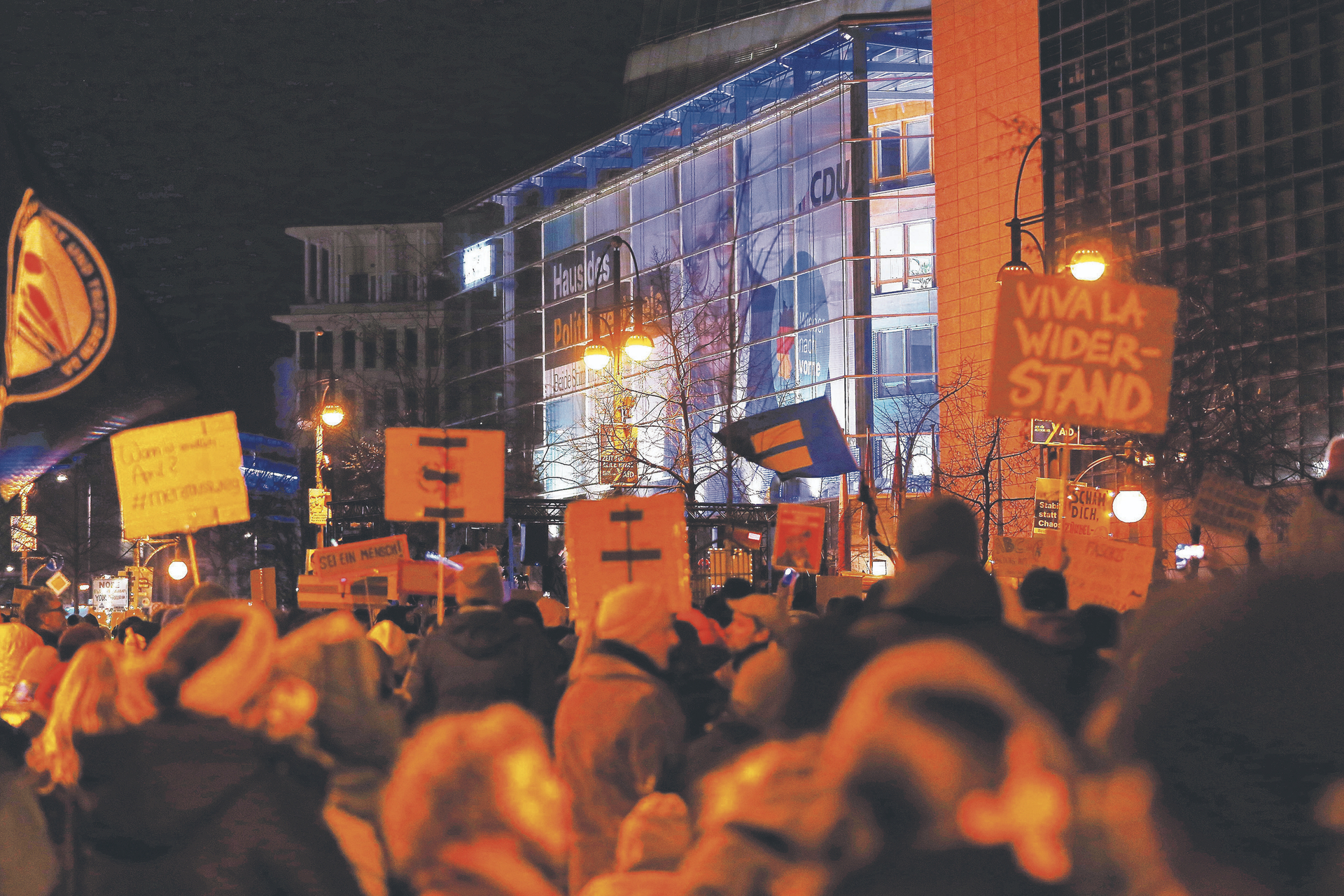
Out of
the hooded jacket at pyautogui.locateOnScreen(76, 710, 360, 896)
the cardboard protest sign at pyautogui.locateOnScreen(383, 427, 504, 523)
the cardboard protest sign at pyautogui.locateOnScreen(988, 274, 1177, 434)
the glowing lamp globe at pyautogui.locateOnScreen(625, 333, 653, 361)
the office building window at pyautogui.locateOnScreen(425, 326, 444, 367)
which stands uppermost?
the office building window at pyautogui.locateOnScreen(425, 326, 444, 367)

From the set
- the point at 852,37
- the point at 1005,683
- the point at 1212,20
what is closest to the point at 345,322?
the point at 852,37

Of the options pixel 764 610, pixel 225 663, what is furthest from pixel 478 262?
pixel 225 663

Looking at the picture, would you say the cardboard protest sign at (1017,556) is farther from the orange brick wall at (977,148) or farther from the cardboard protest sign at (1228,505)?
the orange brick wall at (977,148)

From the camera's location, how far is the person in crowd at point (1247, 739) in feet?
6.29

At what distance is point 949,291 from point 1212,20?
1088cm

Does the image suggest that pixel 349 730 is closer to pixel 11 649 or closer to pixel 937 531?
pixel 937 531

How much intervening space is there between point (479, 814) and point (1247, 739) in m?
1.60

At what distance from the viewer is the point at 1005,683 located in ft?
8.04

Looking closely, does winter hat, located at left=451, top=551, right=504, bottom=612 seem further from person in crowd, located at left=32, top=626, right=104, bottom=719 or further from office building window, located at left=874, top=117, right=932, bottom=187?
office building window, located at left=874, top=117, right=932, bottom=187

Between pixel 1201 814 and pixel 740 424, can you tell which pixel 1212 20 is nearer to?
pixel 740 424

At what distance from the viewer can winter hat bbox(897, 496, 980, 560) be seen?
11.6 feet

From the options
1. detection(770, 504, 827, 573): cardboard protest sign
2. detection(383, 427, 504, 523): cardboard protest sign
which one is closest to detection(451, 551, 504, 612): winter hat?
detection(383, 427, 504, 523): cardboard protest sign

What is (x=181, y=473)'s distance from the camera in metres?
11.8

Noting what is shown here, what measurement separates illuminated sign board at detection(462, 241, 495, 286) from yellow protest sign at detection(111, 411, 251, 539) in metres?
55.9
